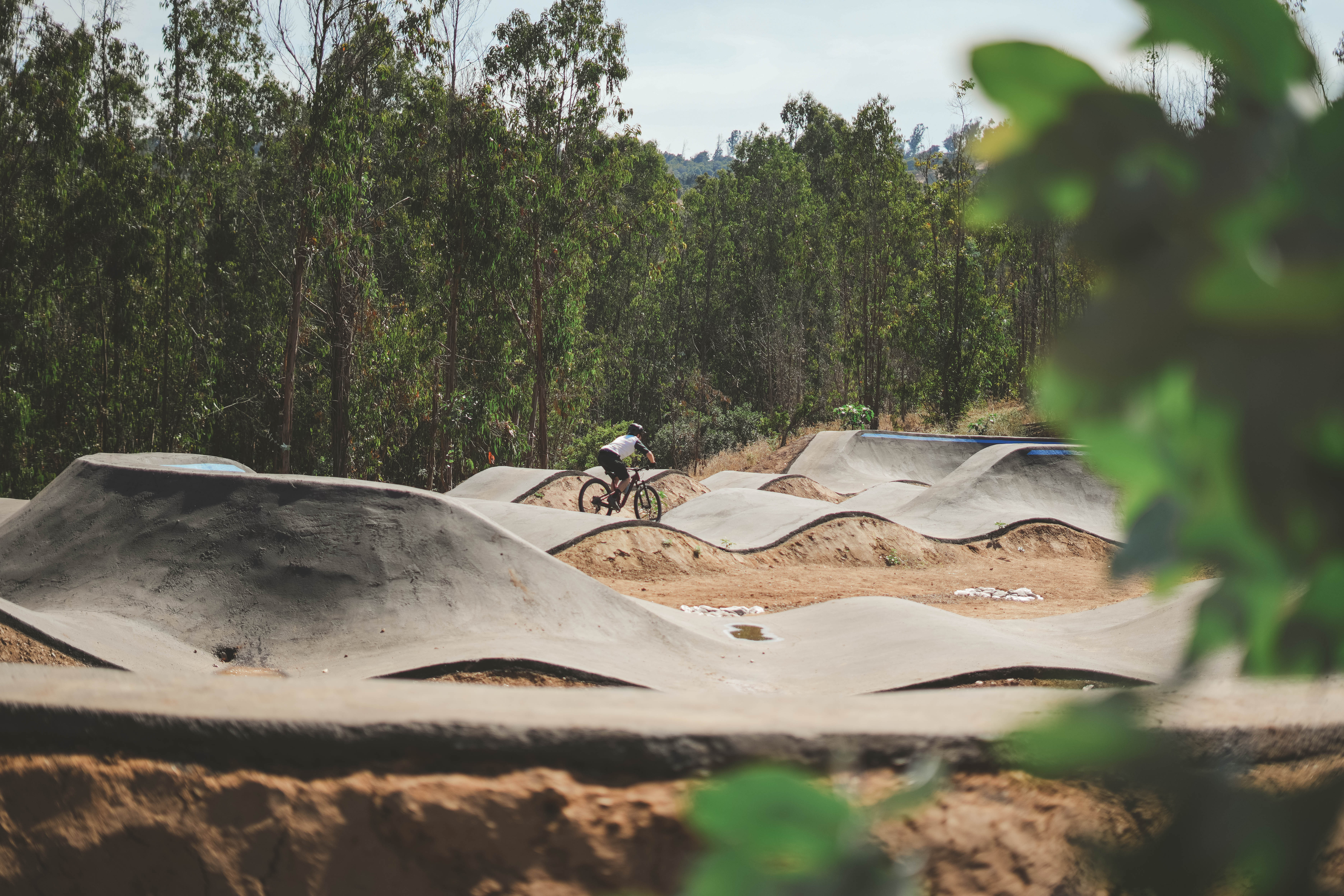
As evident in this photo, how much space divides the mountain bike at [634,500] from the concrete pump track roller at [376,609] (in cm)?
708

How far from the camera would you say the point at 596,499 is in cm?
1440

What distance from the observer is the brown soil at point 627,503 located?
1551cm

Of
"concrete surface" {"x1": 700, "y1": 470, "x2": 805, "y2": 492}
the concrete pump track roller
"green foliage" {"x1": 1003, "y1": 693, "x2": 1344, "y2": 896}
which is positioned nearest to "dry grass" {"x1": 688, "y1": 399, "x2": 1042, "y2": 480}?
"concrete surface" {"x1": 700, "y1": 470, "x2": 805, "y2": 492}

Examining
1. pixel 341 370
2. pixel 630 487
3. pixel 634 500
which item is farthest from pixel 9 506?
pixel 341 370

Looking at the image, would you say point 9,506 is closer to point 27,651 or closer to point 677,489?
point 27,651

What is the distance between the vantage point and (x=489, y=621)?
6.06 m

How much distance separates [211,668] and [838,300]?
37.2m

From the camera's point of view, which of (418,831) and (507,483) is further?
(507,483)

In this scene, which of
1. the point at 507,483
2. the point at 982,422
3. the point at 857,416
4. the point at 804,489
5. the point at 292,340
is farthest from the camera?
the point at 857,416

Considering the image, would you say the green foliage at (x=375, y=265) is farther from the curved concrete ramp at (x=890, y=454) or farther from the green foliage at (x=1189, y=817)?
the green foliage at (x=1189, y=817)

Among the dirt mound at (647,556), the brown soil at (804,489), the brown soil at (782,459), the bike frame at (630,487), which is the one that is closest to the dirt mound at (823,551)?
the dirt mound at (647,556)

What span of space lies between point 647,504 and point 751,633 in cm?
730

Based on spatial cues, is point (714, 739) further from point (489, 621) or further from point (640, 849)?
point (489, 621)

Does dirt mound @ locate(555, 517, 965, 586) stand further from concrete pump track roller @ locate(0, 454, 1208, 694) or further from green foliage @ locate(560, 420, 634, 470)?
green foliage @ locate(560, 420, 634, 470)
